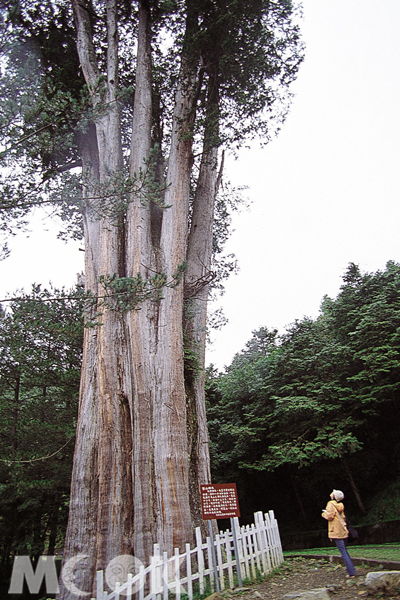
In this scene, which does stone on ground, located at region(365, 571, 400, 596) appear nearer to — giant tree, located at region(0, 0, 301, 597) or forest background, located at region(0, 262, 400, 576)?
giant tree, located at region(0, 0, 301, 597)

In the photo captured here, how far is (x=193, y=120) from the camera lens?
908 cm

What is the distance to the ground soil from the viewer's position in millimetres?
4586

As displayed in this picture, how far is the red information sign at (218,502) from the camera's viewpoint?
5039 millimetres

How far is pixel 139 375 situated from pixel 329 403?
9.08 meters

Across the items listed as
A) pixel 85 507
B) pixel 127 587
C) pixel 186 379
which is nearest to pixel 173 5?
pixel 186 379

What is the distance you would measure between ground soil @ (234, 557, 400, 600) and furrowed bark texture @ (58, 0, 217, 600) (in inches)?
46.0

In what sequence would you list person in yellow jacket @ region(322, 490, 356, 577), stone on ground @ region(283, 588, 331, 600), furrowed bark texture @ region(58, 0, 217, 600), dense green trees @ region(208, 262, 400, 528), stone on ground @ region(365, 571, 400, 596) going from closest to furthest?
stone on ground @ region(365, 571, 400, 596)
stone on ground @ region(283, 588, 331, 600)
person in yellow jacket @ region(322, 490, 356, 577)
furrowed bark texture @ region(58, 0, 217, 600)
dense green trees @ region(208, 262, 400, 528)

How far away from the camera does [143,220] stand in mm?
7828

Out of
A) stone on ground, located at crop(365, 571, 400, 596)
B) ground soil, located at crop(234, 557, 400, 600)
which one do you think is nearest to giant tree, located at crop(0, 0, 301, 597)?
ground soil, located at crop(234, 557, 400, 600)

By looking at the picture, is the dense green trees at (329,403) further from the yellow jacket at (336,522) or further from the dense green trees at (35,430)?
the yellow jacket at (336,522)

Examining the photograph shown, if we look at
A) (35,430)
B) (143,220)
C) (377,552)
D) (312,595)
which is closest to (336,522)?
(312,595)

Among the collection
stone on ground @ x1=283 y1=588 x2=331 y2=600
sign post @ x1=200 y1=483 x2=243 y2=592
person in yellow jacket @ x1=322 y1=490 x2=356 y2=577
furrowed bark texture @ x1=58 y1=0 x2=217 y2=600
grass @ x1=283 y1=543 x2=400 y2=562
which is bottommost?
stone on ground @ x1=283 y1=588 x2=331 y2=600

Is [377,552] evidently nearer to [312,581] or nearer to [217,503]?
[312,581]

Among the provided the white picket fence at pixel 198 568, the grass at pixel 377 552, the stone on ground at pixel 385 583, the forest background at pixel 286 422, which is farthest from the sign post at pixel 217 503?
the forest background at pixel 286 422
